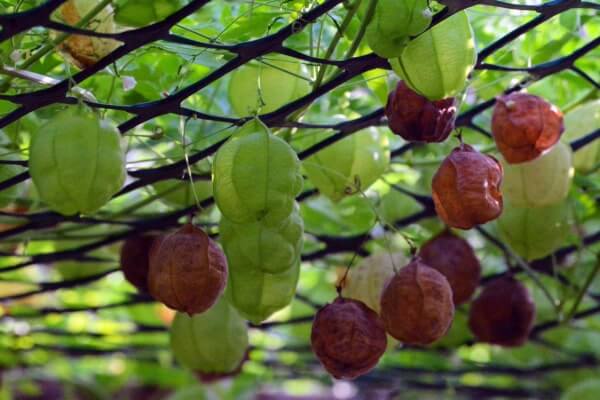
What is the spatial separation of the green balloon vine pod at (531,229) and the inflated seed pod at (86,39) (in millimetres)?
585

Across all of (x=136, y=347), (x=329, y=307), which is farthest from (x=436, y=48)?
(x=136, y=347)

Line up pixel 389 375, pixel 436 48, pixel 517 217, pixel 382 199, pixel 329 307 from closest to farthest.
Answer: pixel 436 48, pixel 329 307, pixel 517 217, pixel 382 199, pixel 389 375

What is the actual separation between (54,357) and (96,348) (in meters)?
0.26

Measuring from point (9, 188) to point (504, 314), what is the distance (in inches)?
25.5

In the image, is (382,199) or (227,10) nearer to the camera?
(227,10)

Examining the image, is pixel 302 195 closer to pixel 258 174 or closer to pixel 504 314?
pixel 504 314

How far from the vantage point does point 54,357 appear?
2307mm

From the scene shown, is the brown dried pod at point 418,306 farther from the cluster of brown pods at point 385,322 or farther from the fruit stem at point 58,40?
the fruit stem at point 58,40

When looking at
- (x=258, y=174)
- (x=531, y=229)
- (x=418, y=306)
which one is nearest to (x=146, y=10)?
(x=258, y=174)

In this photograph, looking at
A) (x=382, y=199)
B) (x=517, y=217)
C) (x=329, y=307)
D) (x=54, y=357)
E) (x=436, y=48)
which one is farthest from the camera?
(x=54, y=357)

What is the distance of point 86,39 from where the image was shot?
0.93 meters

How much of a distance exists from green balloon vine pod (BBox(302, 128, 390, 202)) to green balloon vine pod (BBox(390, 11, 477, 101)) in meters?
0.25

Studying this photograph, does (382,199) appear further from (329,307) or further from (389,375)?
(389,375)

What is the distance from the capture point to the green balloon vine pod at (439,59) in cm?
92
